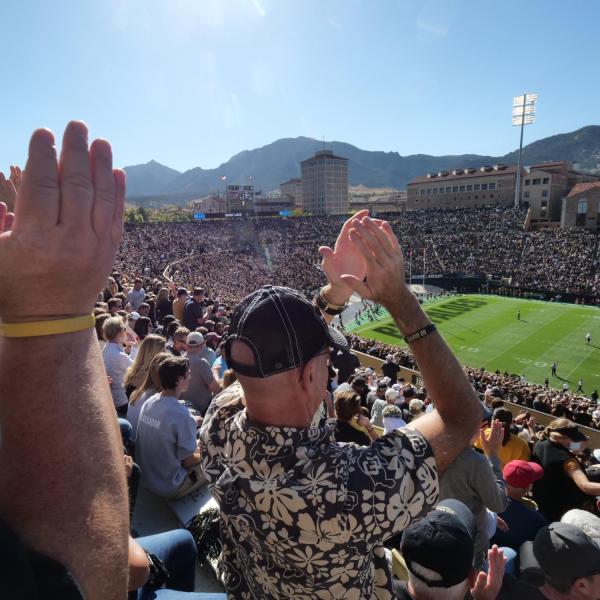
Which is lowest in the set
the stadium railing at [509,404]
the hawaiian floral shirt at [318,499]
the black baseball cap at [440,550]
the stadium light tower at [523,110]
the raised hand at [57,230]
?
the stadium railing at [509,404]

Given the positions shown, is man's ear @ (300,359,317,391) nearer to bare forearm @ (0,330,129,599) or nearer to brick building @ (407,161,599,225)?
bare forearm @ (0,330,129,599)

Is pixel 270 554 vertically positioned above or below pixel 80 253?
below

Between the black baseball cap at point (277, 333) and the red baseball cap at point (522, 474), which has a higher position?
the black baseball cap at point (277, 333)

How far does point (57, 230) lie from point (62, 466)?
1.88 ft

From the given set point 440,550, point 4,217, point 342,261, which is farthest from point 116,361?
point 440,550

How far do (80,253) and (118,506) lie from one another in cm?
65

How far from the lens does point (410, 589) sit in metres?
2.29

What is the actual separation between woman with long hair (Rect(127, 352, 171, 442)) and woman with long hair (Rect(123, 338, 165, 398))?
491 mm

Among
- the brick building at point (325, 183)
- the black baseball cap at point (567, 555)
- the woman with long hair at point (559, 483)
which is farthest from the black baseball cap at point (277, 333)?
the brick building at point (325, 183)

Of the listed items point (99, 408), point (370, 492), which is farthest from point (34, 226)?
point (370, 492)

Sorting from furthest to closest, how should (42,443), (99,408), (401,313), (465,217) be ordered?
(465,217), (401,313), (99,408), (42,443)

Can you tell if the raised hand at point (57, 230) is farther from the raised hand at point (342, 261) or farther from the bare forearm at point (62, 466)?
the raised hand at point (342, 261)

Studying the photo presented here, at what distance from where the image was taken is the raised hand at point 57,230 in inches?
43.1

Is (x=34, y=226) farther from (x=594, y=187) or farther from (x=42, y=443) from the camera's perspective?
(x=594, y=187)
